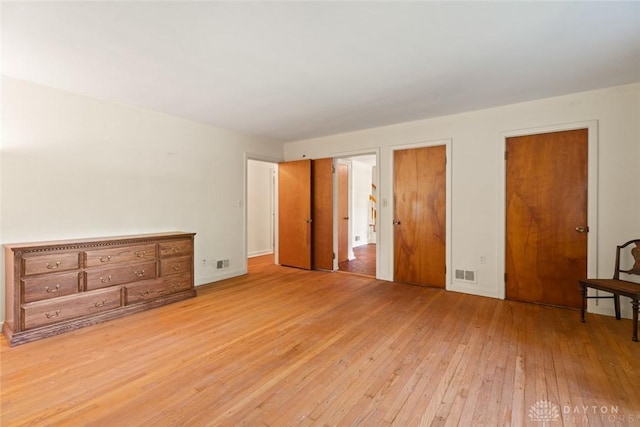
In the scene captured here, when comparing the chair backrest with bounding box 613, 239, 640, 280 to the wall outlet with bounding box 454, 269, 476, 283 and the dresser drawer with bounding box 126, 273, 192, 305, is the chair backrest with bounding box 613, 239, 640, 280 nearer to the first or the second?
the wall outlet with bounding box 454, 269, 476, 283

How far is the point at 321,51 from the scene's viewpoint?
233cm

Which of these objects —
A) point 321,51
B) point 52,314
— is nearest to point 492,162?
point 321,51

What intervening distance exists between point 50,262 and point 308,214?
3619mm

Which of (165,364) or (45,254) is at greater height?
(45,254)

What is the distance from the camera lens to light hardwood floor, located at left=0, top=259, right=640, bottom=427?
5.57 ft

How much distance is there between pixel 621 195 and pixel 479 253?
1520 mm

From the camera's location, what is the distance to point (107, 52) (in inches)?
92.0

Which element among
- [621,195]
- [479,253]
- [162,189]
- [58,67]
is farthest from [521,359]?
[58,67]

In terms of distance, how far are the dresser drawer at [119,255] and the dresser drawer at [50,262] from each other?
102 mm

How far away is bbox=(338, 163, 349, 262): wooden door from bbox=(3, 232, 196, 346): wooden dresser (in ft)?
10.6

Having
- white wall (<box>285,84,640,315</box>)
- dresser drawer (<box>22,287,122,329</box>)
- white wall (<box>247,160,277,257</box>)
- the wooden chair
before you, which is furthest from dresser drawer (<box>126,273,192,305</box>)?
the wooden chair

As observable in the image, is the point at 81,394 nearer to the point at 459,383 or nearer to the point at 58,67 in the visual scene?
the point at 459,383

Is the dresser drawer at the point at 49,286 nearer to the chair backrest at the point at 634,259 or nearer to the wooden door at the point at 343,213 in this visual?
the wooden door at the point at 343,213

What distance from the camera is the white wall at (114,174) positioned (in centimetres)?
286
